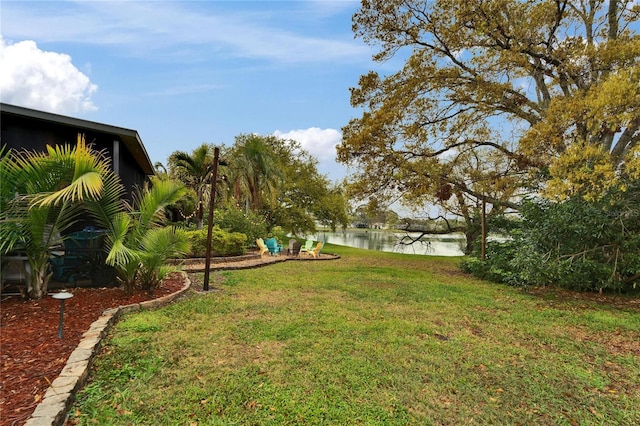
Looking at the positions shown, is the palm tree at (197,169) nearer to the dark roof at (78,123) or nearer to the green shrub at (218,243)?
the green shrub at (218,243)

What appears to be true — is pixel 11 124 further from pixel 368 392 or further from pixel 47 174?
pixel 368 392

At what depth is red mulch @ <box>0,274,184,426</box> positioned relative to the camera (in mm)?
2514

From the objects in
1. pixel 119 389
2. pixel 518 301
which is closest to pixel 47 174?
pixel 119 389

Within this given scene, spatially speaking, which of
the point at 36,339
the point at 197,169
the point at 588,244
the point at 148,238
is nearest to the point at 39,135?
the point at 148,238

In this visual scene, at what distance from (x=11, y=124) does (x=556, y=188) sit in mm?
10644

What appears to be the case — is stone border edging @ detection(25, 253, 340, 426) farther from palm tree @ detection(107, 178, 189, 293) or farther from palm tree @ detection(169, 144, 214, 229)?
palm tree @ detection(169, 144, 214, 229)

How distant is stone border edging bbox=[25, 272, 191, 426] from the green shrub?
21.5ft

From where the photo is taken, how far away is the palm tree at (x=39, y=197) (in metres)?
4.21

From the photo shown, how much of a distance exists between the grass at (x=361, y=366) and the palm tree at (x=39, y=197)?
155 cm

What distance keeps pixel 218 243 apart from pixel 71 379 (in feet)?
28.6

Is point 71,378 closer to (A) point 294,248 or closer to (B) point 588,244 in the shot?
(B) point 588,244

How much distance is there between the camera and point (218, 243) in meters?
11.2

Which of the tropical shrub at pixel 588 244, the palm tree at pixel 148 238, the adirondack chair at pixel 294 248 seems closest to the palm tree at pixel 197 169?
the adirondack chair at pixel 294 248

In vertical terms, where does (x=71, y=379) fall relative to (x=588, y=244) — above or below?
below
